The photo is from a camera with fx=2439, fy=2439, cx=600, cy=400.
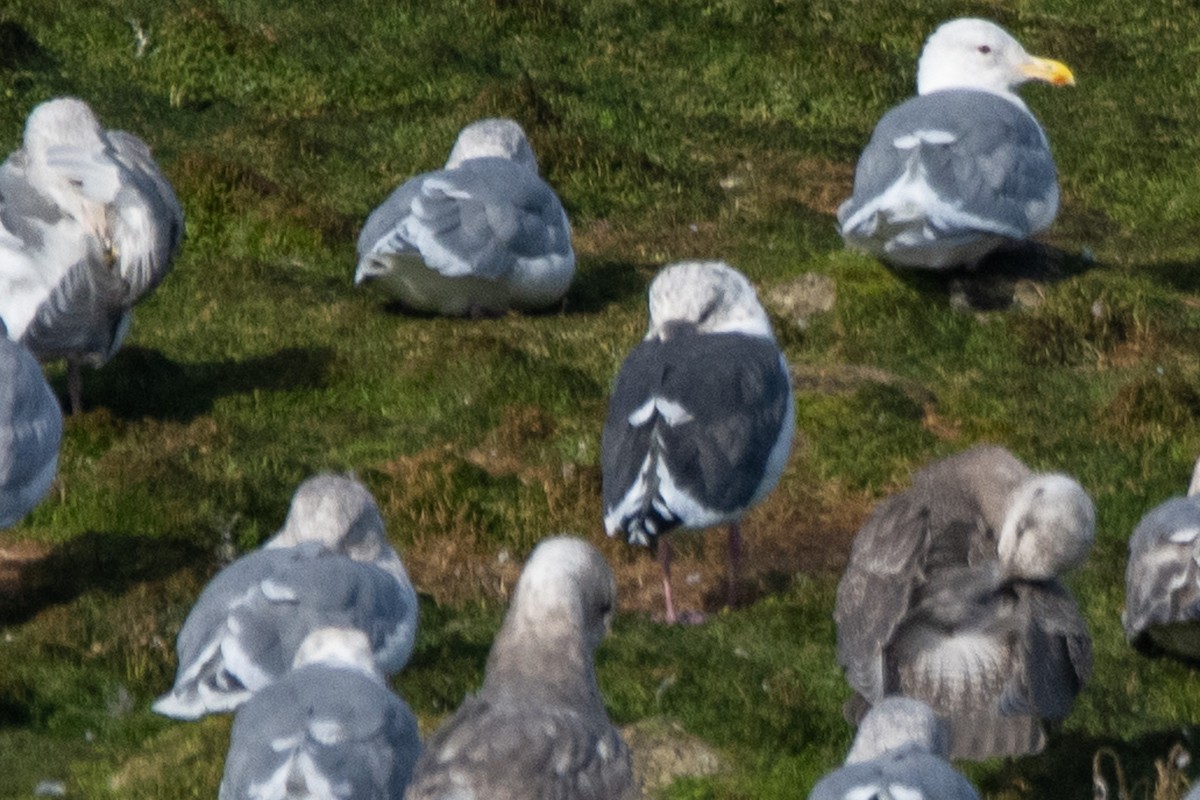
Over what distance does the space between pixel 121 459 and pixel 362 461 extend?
1169 mm

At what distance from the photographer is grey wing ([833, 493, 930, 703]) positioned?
820 cm

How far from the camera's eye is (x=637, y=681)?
9.32 m

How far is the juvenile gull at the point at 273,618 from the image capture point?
8508 millimetres

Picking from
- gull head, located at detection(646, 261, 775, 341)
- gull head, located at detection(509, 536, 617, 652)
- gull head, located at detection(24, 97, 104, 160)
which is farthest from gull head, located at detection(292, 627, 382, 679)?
gull head, located at detection(24, 97, 104, 160)

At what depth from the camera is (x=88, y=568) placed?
34.7 ft

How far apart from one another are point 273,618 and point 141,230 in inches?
184

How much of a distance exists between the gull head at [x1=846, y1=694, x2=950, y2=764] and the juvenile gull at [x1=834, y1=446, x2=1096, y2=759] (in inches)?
42.9

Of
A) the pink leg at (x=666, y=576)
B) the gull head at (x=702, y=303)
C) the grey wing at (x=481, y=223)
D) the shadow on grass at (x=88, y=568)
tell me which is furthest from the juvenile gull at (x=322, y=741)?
the grey wing at (x=481, y=223)

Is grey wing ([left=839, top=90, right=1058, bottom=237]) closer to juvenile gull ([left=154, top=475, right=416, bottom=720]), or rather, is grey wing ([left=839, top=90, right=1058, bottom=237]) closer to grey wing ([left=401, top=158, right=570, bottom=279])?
grey wing ([left=401, top=158, right=570, bottom=279])

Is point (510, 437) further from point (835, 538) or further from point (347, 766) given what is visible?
point (347, 766)

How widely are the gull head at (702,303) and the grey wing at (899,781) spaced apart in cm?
450

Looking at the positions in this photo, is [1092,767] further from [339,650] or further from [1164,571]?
[339,650]

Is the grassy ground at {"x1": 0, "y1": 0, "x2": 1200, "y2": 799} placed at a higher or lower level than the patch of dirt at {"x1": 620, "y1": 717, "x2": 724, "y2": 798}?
lower

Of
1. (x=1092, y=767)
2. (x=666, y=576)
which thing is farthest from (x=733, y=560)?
(x=1092, y=767)
